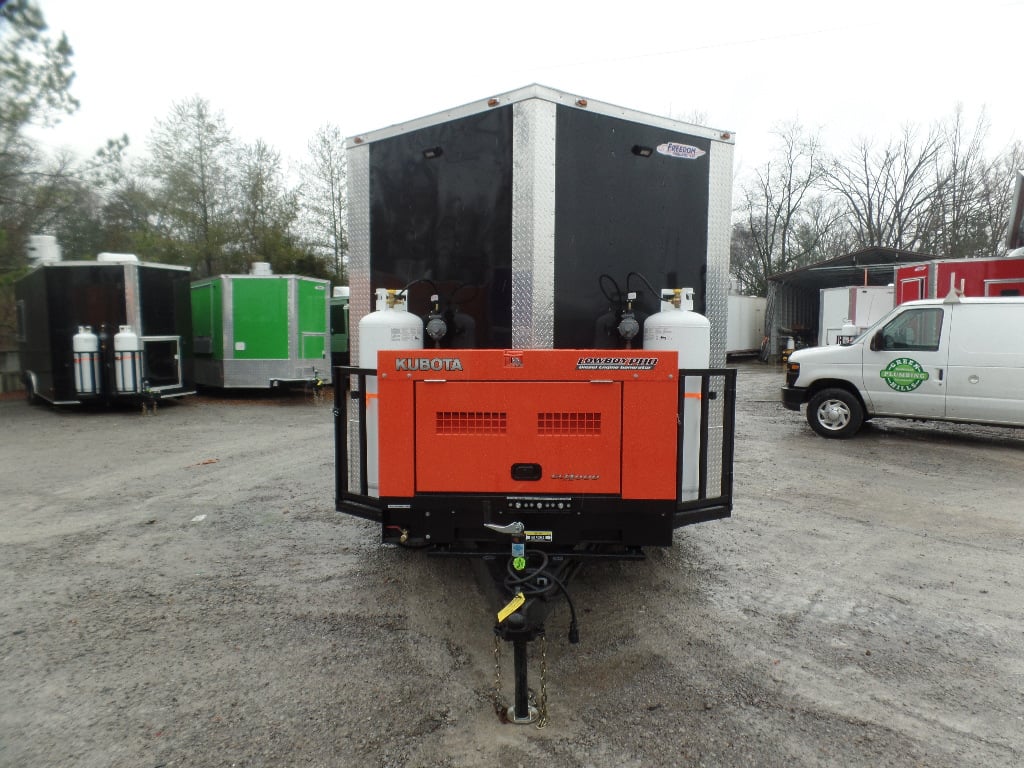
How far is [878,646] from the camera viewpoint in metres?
3.51

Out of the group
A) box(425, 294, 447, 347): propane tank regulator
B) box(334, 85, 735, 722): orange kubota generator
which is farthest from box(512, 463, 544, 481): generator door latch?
box(425, 294, 447, 347): propane tank regulator

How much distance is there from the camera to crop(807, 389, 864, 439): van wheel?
983cm

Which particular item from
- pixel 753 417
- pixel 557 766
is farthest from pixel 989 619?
pixel 753 417

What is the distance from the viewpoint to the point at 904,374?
9.42 meters

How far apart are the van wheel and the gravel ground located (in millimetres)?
3044

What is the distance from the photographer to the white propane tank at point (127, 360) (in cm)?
1248

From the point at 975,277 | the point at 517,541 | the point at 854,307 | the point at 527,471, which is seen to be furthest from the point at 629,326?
the point at 854,307

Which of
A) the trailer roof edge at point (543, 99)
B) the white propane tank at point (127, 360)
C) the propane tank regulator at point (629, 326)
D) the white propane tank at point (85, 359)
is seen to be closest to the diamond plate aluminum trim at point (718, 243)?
the trailer roof edge at point (543, 99)

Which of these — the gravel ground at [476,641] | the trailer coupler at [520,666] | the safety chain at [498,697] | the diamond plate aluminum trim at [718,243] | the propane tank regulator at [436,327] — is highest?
the diamond plate aluminum trim at [718,243]

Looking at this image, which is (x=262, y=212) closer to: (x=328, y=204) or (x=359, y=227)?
(x=328, y=204)

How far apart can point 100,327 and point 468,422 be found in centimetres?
1201

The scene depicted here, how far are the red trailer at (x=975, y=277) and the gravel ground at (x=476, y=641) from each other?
6516 millimetres

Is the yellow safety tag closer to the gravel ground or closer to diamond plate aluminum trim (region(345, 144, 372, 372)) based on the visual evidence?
the gravel ground

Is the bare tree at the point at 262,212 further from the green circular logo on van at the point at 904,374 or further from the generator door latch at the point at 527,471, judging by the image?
the generator door latch at the point at 527,471
